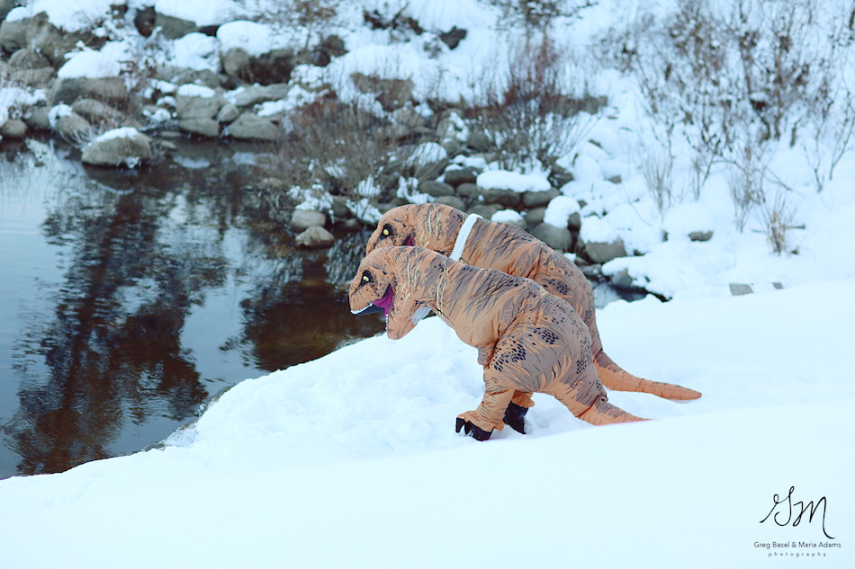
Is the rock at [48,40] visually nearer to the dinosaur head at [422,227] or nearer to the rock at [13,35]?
the rock at [13,35]

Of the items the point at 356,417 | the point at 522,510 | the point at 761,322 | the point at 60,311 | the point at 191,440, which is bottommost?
the point at 60,311

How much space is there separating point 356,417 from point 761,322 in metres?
3.03

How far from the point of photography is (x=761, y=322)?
473 centimetres

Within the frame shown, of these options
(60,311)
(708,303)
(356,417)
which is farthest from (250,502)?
(60,311)

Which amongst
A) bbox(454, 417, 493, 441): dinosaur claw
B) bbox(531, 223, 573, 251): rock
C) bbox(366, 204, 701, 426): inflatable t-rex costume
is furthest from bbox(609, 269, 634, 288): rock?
bbox(454, 417, 493, 441): dinosaur claw

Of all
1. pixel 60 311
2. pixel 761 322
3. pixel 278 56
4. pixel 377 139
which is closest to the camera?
pixel 761 322

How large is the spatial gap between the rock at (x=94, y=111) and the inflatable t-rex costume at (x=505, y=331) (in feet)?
43.0

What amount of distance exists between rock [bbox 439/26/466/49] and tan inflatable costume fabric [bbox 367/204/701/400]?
18.3 meters

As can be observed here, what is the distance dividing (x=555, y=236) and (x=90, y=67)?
12.5 m

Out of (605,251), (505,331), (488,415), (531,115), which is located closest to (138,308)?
(488,415)

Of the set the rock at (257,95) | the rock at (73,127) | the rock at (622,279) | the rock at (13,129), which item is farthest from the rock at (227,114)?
the rock at (622,279)

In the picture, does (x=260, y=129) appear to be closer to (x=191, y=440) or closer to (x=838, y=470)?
(x=191, y=440)

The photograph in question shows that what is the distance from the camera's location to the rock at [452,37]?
68.9 feet

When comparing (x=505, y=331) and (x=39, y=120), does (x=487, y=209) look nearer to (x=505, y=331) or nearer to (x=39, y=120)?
(x=505, y=331)
